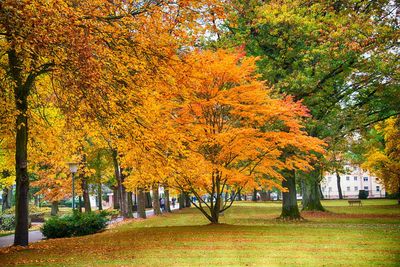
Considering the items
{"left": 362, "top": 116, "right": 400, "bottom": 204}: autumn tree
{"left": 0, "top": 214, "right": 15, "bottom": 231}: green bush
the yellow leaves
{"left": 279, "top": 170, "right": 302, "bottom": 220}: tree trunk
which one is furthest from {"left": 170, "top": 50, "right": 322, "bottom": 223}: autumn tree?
the yellow leaves

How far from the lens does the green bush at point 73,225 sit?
2106cm

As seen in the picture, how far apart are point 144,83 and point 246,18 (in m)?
14.8

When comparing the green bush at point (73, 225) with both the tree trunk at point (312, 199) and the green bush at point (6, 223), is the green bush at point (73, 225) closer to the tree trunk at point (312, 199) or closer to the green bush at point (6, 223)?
the green bush at point (6, 223)

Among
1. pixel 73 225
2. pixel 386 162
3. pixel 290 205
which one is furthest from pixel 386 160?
pixel 73 225

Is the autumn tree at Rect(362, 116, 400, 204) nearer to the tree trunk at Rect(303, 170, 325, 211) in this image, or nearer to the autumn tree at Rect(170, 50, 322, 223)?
the tree trunk at Rect(303, 170, 325, 211)

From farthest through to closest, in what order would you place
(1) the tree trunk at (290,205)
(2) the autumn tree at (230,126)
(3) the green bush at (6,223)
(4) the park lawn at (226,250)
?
(3) the green bush at (6,223), (1) the tree trunk at (290,205), (2) the autumn tree at (230,126), (4) the park lawn at (226,250)

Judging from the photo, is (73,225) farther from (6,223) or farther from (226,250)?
(226,250)

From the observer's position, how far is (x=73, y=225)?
2141 cm

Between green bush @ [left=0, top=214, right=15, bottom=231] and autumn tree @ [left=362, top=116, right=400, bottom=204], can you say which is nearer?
green bush @ [left=0, top=214, right=15, bottom=231]

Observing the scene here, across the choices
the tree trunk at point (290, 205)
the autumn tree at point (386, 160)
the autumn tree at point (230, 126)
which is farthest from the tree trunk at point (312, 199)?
the autumn tree at point (230, 126)

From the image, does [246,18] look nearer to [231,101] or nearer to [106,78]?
[231,101]

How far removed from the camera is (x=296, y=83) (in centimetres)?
2342

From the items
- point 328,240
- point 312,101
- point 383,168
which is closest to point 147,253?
point 328,240

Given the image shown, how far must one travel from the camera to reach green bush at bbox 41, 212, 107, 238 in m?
21.1
